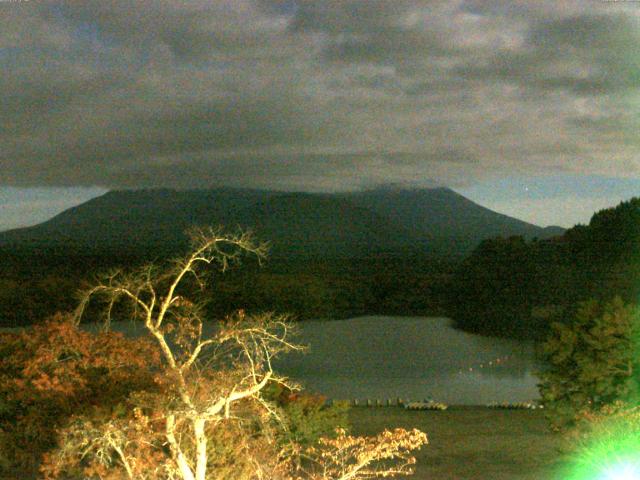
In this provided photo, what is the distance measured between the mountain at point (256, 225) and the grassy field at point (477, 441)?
15.1 m

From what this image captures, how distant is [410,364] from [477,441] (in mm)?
7971

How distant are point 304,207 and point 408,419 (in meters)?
26.9

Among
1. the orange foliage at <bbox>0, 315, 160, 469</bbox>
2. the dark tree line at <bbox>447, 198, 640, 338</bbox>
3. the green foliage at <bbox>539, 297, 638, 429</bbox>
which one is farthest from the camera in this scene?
the dark tree line at <bbox>447, 198, 640, 338</bbox>

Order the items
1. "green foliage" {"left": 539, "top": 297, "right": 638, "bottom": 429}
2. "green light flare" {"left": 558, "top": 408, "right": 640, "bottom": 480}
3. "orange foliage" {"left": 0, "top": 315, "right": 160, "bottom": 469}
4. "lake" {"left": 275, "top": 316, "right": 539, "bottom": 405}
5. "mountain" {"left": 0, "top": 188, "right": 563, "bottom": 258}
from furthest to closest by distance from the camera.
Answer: "mountain" {"left": 0, "top": 188, "right": 563, "bottom": 258}
"lake" {"left": 275, "top": 316, "right": 539, "bottom": 405}
"green foliage" {"left": 539, "top": 297, "right": 638, "bottom": 429}
"orange foliage" {"left": 0, "top": 315, "right": 160, "bottom": 469}
"green light flare" {"left": 558, "top": 408, "right": 640, "bottom": 480}

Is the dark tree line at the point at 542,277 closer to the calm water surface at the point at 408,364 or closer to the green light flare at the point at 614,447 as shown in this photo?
the calm water surface at the point at 408,364

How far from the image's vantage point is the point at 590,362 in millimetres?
10055

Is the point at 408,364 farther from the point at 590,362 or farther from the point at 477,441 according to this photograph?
the point at 590,362

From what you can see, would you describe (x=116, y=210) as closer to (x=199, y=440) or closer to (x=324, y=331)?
(x=324, y=331)

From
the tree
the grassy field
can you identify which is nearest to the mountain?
the grassy field

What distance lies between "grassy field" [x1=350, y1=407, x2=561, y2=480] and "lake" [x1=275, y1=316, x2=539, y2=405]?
200 cm

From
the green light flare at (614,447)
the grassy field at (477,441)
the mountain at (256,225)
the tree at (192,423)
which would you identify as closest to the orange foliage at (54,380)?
the tree at (192,423)

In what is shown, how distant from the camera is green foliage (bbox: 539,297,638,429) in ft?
32.6

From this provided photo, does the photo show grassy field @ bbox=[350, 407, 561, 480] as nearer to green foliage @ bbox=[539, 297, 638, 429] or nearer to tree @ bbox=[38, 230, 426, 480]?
green foliage @ bbox=[539, 297, 638, 429]

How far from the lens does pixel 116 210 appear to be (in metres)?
36.0
